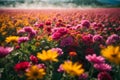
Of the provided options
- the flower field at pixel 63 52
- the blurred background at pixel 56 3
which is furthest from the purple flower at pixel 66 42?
the blurred background at pixel 56 3

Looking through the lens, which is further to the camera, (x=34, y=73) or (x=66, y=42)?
(x=66, y=42)

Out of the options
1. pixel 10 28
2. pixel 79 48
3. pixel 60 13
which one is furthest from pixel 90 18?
pixel 79 48

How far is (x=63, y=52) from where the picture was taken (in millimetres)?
833

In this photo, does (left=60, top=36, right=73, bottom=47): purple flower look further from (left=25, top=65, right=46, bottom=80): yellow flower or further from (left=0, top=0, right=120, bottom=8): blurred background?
(left=0, top=0, right=120, bottom=8): blurred background

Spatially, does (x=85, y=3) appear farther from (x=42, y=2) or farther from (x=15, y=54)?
(x=15, y=54)

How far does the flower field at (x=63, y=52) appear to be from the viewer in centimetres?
Answer: 57

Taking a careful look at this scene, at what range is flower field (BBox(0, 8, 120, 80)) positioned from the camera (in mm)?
572

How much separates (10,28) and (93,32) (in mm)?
388

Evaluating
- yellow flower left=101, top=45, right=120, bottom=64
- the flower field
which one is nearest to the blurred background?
the flower field

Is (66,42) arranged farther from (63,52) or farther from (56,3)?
(56,3)

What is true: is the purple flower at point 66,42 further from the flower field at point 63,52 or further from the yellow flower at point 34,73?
the yellow flower at point 34,73

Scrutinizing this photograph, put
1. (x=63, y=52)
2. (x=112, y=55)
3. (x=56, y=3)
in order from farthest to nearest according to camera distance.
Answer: (x=56, y=3) < (x=63, y=52) < (x=112, y=55)

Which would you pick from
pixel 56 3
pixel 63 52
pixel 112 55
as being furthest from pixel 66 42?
pixel 56 3

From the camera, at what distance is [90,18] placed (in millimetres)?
1572
